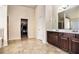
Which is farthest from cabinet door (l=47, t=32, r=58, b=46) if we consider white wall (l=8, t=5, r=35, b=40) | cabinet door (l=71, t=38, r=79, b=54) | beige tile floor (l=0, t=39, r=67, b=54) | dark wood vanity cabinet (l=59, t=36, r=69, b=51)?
cabinet door (l=71, t=38, r=79, b=54)

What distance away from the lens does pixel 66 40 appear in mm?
3498

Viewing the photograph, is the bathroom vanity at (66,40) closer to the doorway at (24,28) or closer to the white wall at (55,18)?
the white wall at (55,18)

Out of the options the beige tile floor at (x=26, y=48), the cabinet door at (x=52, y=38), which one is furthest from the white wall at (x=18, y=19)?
the cabinet door at (x=52, y=38)

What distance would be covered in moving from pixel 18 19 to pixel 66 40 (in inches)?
68.7

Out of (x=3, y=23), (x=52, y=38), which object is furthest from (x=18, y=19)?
(x=52, y=38)

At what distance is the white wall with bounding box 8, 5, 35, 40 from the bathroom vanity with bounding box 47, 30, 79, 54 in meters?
0.91

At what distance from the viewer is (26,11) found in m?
3.99

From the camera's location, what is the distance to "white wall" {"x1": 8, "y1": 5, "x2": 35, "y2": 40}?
3774 mm

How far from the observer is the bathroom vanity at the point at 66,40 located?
3.06 metres

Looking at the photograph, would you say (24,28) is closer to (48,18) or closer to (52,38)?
(52,38)

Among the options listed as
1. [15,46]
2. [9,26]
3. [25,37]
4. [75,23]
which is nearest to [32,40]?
[25,37]

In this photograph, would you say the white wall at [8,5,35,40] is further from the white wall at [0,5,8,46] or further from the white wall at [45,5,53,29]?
the white wall at [45,5,53,29]

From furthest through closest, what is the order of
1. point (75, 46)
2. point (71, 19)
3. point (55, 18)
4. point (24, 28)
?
point (55, 18)
point (24, 28)
point (71, 19)
point (75, 46)

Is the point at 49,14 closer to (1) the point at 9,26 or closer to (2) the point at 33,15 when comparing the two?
(2) the point at 33,15
